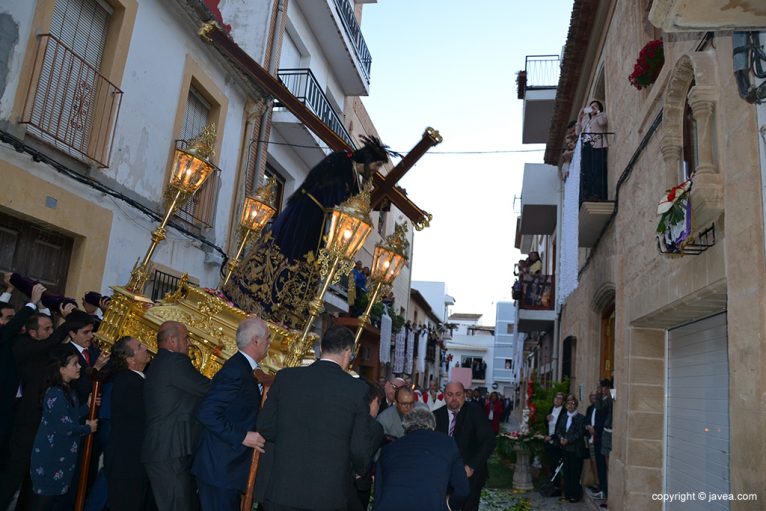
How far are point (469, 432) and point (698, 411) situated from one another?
2240 mm

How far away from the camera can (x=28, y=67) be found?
21.4 feet

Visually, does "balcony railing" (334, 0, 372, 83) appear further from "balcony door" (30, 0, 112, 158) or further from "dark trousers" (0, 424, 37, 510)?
"dark trousers" (0, 424, 37, 510)

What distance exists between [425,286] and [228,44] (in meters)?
54.0

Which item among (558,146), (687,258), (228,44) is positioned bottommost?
(687,258)

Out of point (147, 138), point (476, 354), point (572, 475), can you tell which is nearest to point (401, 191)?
point (147, 138)

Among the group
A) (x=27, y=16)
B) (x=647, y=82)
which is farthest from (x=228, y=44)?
(x=647, y=82)

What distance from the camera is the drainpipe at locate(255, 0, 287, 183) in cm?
1198

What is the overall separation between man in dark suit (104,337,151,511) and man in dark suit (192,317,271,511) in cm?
73

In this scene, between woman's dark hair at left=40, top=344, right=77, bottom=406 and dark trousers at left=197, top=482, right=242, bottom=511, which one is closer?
dark trousers at left=197, top=482, right=242, bottom=511

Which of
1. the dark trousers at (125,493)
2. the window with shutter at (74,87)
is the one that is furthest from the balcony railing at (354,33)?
the dark trousers at (125,493)

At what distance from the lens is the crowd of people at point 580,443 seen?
8898 millimetres

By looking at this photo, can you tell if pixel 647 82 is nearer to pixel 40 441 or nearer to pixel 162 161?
pixel 162 161

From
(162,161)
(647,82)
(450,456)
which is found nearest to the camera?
(450,456)

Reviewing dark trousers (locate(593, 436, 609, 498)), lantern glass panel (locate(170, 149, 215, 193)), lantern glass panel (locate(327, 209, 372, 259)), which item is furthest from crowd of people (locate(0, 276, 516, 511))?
dark trousers (locate(593, 436, 609, 498))
